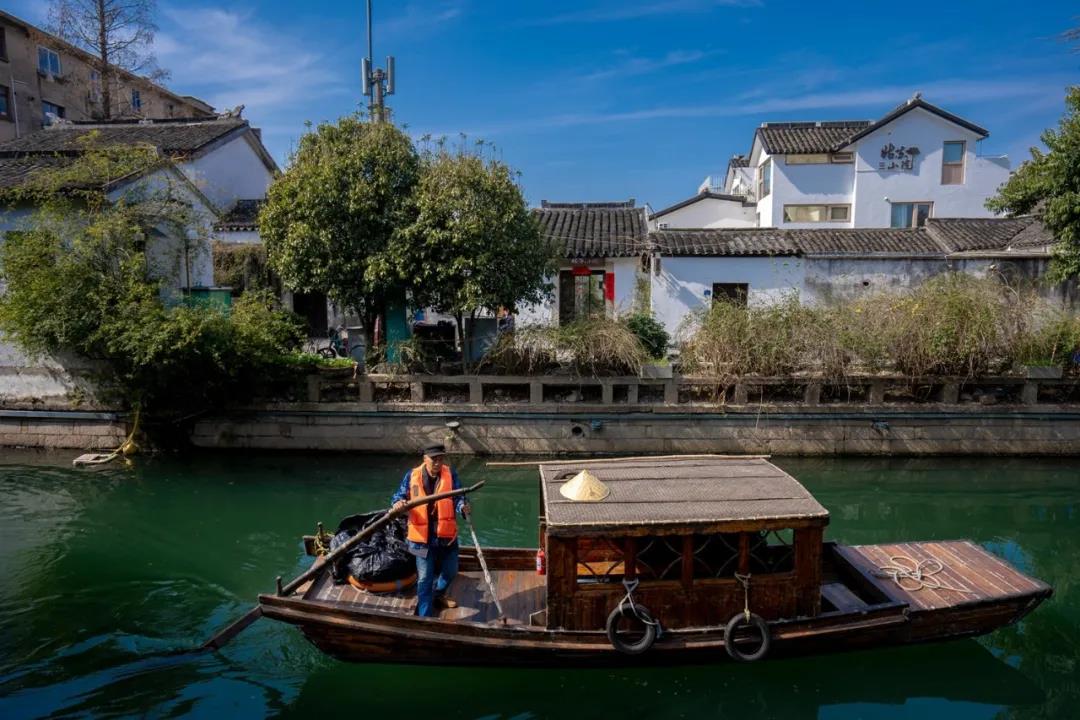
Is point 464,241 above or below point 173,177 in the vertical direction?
below

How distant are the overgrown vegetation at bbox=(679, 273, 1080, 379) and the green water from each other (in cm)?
193

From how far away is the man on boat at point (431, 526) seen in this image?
5.75m

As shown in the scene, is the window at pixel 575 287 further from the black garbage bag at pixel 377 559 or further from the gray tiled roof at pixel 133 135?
the black garbage bag at pixel 377 559

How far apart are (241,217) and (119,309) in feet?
24.3

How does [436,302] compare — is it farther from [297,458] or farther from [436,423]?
[297,458]

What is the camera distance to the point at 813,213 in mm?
23438

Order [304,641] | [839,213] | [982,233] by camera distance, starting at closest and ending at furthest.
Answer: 1. [304,641]
2. [982,233]
3. [839,213]

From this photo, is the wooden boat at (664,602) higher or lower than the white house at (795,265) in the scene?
lower

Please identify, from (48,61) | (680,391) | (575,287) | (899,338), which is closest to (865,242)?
(899,338)

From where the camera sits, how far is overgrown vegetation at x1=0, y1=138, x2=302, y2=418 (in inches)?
439

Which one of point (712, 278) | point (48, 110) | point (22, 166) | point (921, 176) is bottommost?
point (712, 278)

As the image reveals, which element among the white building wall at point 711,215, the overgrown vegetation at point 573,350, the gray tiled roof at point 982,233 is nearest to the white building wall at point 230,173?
the overgrown vegetation at point 573,350

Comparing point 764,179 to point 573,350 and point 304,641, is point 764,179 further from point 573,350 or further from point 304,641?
→ point 304,641

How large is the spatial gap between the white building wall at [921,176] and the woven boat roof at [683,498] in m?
19.0
